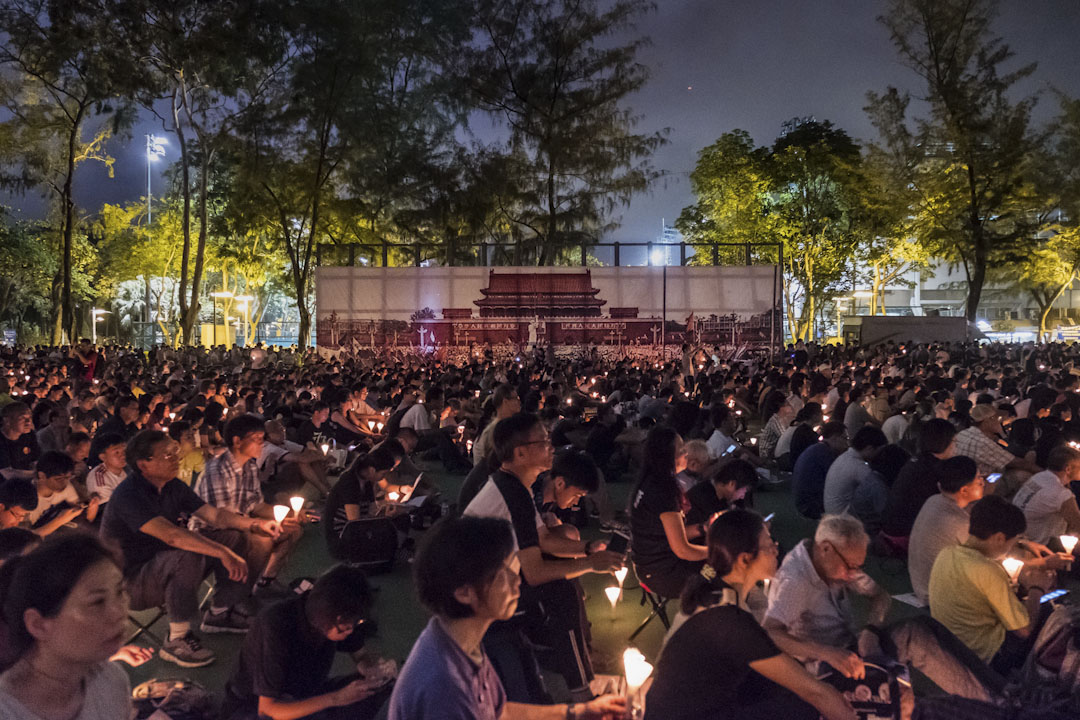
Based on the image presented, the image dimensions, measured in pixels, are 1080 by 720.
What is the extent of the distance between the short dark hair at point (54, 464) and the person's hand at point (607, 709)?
483 cm

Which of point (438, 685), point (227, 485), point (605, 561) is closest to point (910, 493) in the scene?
point (605, 561)

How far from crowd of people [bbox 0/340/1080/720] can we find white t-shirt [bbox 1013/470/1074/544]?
0.03m

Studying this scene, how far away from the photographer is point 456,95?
116 feet

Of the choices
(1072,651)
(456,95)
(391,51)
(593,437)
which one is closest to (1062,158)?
(456,95)

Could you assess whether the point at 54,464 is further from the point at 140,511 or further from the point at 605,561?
the point at 605,561

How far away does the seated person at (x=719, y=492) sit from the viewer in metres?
6.03

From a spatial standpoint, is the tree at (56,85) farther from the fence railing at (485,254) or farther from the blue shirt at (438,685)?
the blue shirt at (438,685)

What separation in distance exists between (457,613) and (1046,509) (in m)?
5.52

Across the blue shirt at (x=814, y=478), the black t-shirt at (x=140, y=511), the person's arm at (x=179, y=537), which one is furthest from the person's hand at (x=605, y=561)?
the blue shirt at (x=814, y=478)

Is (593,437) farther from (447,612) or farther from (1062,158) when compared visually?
(1062,158)

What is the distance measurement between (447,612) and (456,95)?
116 feet

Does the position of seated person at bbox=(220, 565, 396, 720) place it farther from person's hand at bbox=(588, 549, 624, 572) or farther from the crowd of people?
person's hand at bbox=(588, 549, 624, 572)

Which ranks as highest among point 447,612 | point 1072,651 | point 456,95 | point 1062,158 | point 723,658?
point 456,95

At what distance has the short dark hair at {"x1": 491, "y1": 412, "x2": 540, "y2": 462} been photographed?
3.84m
